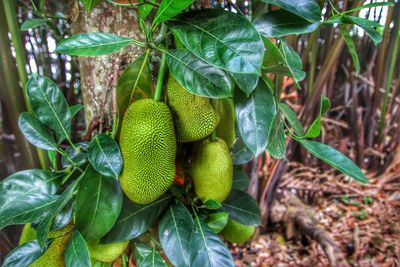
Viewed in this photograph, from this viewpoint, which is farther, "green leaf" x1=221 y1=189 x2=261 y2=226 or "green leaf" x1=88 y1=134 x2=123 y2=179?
"green leaf" x1=221 y1=189 x2=261 y2=226

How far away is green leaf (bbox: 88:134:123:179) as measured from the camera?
1.46 feet

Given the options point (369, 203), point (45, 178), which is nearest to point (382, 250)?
point (369, 203)

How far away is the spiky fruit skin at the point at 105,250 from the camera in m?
0.52

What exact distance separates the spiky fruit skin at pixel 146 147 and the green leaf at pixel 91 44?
85 mm

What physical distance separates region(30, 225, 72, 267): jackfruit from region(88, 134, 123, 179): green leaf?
16 cm

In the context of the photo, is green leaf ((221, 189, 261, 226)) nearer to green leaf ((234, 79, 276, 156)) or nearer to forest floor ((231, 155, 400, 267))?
green leaf ((234, 79, 276, 156))

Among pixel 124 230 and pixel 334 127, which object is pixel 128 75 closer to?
pixel 124 230

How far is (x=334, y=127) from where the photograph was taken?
1.45m

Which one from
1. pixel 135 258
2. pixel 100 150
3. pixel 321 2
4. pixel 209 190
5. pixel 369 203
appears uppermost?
pixel 321 2

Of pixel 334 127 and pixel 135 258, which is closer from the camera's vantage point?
pixel 135 258

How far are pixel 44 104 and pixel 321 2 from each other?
1.44 feet

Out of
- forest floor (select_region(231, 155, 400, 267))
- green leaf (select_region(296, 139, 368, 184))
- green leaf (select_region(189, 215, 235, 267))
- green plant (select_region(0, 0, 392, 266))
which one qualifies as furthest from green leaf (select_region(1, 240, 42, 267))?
forest floor (select_region(231, 155, 400, 267))

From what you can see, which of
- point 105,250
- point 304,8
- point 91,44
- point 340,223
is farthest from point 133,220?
point 340,223

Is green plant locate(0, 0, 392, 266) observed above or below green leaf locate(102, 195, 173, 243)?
above
